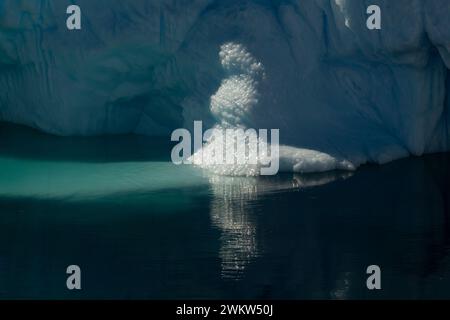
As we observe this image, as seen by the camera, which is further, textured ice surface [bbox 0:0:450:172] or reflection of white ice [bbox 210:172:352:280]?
textured ice surface [bbox 0:0:450:172]

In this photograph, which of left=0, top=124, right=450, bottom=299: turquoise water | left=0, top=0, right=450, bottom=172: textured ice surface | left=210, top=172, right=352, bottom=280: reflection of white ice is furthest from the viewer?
left=0, top=0, right=450, bottom=172: textured ice surface

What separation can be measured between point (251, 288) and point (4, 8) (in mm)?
6447

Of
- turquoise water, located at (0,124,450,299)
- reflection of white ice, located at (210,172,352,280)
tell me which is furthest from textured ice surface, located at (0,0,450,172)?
turquoise water, located at (0,124,450,299)

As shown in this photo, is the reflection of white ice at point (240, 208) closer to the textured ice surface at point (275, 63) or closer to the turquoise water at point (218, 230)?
the turquoise water at point (218, 230)

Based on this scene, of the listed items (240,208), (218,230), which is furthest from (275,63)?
(218,230)

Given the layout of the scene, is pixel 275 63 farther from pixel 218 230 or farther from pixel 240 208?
pixel 218 230

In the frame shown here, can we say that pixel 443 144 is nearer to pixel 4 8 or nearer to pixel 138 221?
pixel 138 221

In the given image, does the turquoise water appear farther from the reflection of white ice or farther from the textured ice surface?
the textured ice surface

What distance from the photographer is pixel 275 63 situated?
10.0 meters

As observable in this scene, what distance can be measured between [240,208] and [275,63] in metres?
2.46

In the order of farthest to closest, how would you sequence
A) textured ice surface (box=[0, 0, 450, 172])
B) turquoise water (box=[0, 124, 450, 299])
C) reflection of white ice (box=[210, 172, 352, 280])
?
textured ice surface (box=[0, 0, 450, 172]) < reflection of white ice (box=[210, 172, 352, 280]) < turquoise water (box=[0, 124, 450, 299])

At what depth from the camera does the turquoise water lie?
6.12m

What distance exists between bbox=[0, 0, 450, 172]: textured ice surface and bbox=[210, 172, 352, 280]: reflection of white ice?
48cm

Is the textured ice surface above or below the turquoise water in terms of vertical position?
above
